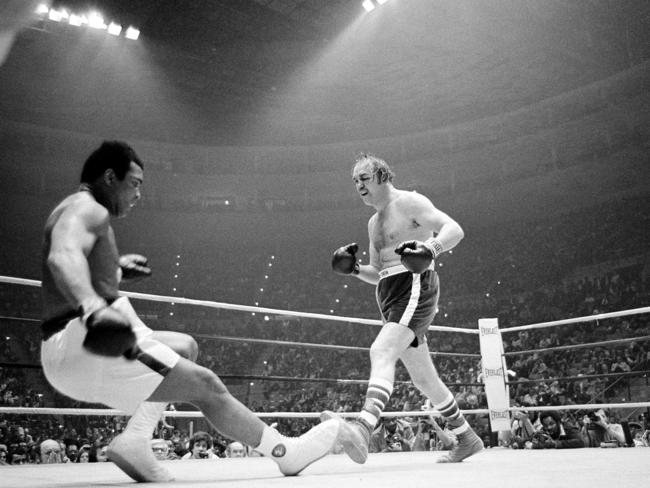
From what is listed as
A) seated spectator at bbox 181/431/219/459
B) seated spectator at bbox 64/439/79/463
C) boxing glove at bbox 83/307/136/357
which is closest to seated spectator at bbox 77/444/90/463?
seated spectator at bbox 64/439/79/463

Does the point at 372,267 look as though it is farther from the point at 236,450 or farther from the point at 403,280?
the point at 236,450

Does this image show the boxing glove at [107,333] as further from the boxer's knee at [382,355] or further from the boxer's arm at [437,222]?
the boxer's arm at [437,222]

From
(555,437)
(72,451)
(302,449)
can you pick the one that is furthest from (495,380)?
(72,451)

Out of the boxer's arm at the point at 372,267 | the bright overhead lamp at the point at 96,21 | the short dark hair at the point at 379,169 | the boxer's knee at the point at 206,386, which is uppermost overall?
the bright overhead lamp at the point at 96,21

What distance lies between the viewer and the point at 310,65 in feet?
41.5

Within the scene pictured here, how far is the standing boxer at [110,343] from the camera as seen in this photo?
4.51 feet

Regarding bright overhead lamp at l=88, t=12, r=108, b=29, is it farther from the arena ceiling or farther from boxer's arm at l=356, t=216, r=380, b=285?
boxer's arm at l=356, t=216, r=380, b=285

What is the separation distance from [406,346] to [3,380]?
386 inches

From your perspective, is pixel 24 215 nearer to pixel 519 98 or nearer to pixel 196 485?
pixel 519 98

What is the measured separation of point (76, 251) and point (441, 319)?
14.1 metres

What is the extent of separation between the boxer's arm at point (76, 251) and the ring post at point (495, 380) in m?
2.82

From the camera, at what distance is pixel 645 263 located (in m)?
13.0

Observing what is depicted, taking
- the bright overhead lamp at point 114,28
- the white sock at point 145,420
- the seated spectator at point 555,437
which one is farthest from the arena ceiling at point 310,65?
the white sock at point 145,420

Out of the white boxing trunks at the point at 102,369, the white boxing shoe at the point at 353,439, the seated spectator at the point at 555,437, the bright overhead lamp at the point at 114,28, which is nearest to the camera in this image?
the white boxing trunks at the point at 102,369
